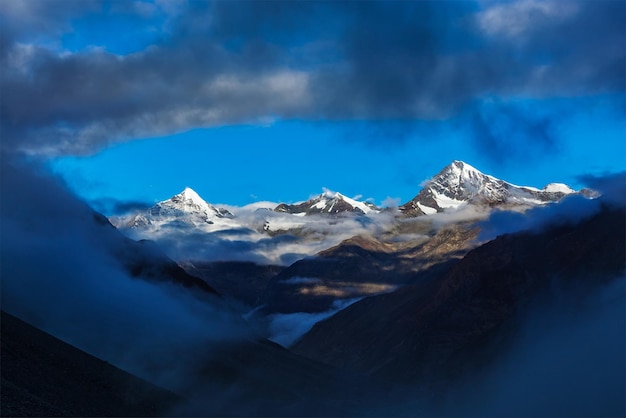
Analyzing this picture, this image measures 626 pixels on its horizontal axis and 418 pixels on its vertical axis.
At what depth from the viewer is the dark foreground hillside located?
326ft

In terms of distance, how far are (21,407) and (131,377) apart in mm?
56877

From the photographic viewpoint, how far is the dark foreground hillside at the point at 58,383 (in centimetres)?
9944

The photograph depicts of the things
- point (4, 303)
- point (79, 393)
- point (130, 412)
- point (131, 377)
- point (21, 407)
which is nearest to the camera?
point (21, 407)

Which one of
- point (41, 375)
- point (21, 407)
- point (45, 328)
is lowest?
point (21, 407)

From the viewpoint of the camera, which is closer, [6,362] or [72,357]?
[6,362]

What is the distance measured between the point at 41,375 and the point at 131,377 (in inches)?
1241

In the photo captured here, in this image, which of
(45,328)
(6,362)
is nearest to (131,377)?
(6,362)

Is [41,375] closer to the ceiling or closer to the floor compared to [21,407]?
closer to the ceiling

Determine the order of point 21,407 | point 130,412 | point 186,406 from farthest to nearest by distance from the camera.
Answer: point 186,406, point 130,412, point 21,407

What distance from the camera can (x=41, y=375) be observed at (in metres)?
118

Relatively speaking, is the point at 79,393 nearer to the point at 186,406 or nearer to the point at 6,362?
the point at 6,362

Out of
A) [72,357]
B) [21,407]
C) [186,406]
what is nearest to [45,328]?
[186,406]

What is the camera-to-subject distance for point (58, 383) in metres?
119

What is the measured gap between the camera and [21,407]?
9206cm
